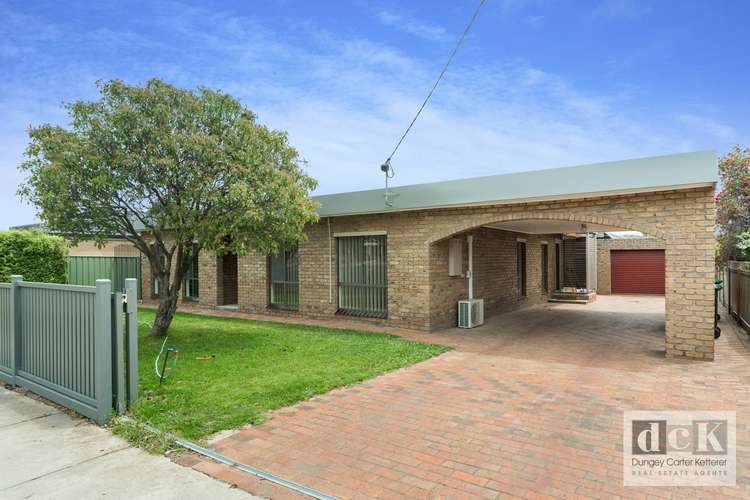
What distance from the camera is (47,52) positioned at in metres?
10.3

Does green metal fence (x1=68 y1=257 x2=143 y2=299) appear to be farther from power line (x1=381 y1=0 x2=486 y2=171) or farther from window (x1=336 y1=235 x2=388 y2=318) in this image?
power line (x1=381 y1=0 x2=486 y2=171)

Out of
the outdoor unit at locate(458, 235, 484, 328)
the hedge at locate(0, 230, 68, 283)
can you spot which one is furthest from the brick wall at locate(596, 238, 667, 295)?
the hedge at locate(0, 230, 68, 283)

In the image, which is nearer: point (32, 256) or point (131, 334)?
point (131, 334)

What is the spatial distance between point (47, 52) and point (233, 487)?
1127 cm

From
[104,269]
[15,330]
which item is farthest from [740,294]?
[104,269]

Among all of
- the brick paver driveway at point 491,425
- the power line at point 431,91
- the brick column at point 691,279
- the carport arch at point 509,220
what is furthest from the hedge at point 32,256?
the brick column at point 691,279

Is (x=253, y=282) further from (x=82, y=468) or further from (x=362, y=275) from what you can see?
(x=82, y=468)

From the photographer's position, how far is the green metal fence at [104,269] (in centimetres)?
1659

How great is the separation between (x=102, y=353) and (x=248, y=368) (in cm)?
252

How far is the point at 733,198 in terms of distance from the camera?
Answer: 749 inches

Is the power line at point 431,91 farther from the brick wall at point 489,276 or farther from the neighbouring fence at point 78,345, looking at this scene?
the neighbouring fence at point 78,345

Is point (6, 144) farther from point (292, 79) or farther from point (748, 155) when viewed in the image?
point (748, 155)

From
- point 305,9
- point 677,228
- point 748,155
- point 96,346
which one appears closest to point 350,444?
point 96,346

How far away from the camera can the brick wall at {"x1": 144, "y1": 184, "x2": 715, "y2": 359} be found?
24.0ft
